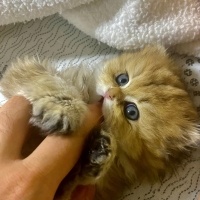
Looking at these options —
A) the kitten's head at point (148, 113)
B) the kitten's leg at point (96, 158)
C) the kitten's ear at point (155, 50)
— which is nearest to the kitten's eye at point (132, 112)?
the kitten's head at point (148, 113)

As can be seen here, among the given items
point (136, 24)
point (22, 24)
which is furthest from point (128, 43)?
point (22, 24)

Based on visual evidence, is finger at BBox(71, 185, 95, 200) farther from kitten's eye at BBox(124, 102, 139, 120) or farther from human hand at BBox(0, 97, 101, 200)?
kitten's eye at BBox(124, 102, 139, 120)

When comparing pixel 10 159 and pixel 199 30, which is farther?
pixel 199 30

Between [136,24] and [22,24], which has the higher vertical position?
[22,24]

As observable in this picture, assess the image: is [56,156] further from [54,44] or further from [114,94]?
[54,44]

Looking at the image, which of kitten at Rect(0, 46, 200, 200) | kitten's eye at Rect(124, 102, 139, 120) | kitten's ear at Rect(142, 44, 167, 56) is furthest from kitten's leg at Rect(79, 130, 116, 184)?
kitten's ear at Rect(142, 44, 167, 56)

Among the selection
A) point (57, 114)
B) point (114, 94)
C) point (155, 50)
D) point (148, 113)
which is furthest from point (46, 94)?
point (155, 50)

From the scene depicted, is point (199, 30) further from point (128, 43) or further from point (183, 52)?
point (128, 43)
